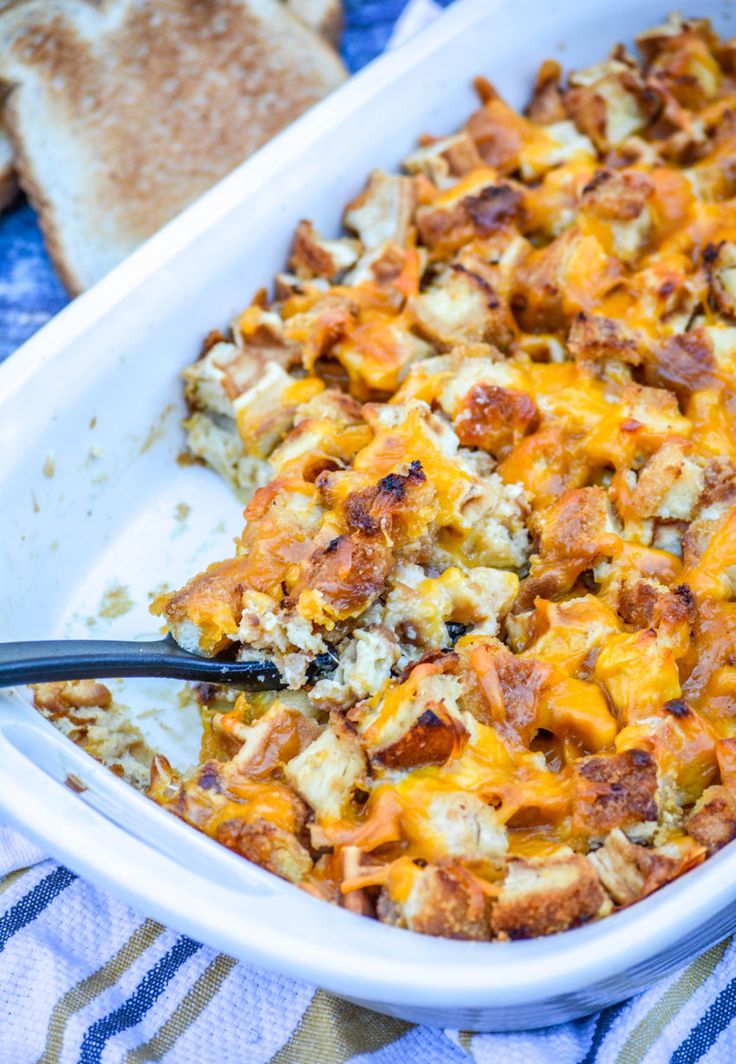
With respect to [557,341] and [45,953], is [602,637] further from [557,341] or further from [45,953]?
[45,953]

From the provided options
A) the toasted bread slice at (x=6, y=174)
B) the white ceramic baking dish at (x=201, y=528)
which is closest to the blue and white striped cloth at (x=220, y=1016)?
the white ceramic baking dish at (x=201, y=528)

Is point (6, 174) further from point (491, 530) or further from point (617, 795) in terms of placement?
point (617, 795)

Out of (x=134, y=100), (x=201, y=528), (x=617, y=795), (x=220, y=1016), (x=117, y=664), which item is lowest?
(x=220, y=1016)

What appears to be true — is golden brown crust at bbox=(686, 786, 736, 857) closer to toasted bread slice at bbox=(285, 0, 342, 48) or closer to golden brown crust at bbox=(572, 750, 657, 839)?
golden brown crust at bbox=(572, 750, 657, 839)

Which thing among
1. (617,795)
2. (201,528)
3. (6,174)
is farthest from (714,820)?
(6,174)

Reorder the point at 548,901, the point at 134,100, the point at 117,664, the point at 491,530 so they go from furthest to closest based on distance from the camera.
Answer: the point at 134,100, the point at 491,530, the point at 117,664, the point at 548,901

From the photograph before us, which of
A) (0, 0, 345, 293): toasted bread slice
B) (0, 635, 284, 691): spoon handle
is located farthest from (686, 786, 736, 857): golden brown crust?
(0, 0, 345, 293): toasted bread slice

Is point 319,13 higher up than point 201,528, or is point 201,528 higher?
point 319,13
